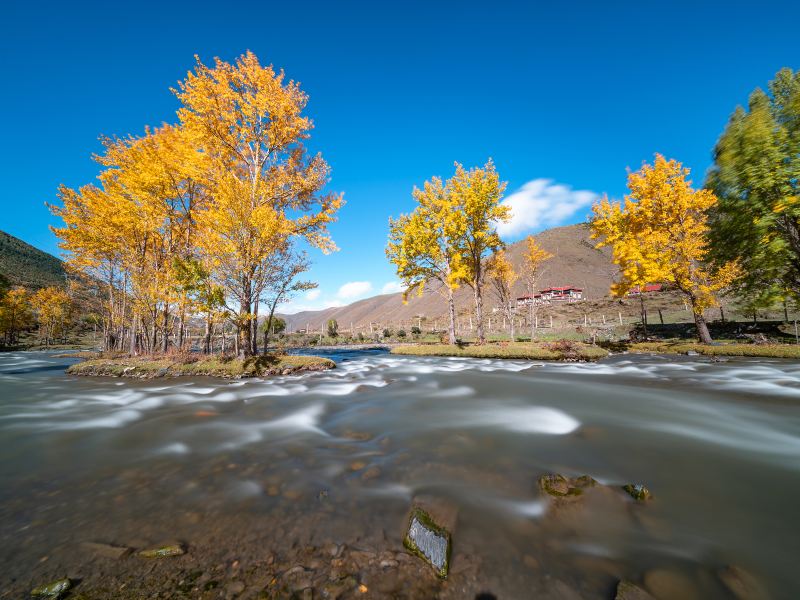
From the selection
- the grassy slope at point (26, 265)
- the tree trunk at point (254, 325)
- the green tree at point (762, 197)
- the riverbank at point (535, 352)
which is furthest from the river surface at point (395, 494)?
the grassy slope at point (26, 265)

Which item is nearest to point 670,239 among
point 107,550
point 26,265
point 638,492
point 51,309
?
point 638,492

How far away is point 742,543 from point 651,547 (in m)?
0.70

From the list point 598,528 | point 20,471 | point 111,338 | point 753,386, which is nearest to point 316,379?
point 20,471

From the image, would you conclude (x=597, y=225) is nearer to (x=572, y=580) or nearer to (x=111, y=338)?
(x=572, y=580)

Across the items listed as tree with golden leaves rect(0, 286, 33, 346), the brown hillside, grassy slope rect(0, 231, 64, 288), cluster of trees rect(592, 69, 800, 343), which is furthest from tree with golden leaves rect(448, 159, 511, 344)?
grassy slope rect(0, 231, 64, 288)

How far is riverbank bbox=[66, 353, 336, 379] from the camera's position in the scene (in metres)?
12.5

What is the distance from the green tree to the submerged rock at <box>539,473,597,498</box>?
17663mm

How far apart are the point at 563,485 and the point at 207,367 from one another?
533 inches

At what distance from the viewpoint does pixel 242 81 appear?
14.1 metres

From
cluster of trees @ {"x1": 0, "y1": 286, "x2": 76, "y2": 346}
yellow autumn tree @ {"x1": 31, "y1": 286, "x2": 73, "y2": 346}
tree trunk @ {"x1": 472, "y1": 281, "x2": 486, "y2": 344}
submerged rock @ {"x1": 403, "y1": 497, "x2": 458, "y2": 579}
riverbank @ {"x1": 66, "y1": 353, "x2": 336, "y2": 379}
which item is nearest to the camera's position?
submerged rock @ {"x1": 403, "y1": 497, "x2": 458, "y2": 579}

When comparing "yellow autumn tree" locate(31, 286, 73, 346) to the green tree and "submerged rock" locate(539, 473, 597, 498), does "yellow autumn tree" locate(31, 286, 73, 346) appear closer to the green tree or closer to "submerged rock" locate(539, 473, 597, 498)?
"submerged rock" locate(539, 473, 597, 498)

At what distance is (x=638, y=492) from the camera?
300cm

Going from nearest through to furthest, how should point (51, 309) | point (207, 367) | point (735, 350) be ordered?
point (207, 367) < point (735, 350) < point (51, 309)

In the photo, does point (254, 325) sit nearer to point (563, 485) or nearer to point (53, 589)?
point (53, 589)
